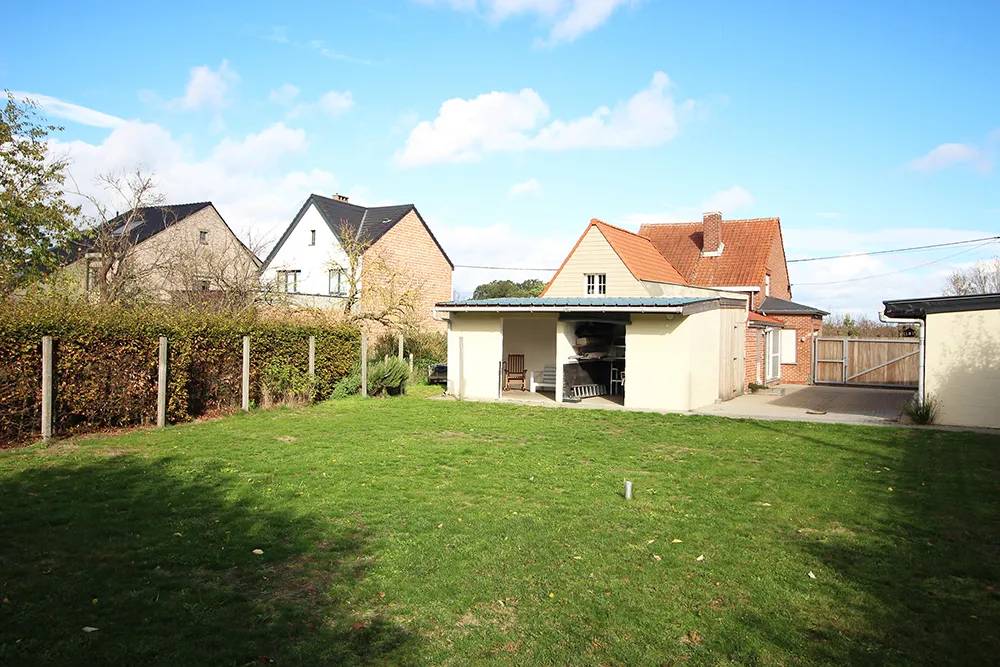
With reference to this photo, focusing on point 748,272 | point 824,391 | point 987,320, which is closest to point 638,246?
point 748,272

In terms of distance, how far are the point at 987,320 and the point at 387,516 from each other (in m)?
13.0

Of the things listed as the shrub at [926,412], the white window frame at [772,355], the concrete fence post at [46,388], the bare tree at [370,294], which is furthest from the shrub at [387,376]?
the white window frame at [772,355]

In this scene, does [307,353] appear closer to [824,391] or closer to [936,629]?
[936,629]

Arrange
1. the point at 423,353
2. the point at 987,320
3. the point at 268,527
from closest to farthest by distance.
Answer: the point at 268,527 → the point at 987,320 → the point at 423,353

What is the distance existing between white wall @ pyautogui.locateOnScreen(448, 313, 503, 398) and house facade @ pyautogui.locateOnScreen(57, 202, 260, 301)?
7022 mm

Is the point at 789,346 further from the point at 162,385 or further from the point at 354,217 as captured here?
the point at 162,385

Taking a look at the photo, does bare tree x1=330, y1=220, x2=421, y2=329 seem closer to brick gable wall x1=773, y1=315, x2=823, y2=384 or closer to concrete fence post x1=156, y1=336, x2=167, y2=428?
concrete fence post x1=156, y1=336, x2=167, y2=428

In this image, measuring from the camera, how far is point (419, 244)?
33.9 meters

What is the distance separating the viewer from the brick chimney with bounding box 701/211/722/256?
3034 centimetres

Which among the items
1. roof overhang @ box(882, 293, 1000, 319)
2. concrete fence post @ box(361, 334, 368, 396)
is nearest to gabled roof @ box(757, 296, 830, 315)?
roof overhang @ box(882, 293, 1000, 319)

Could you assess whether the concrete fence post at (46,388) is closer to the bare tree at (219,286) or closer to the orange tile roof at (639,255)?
the bare tree at (219,286)

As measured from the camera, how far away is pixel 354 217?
1304 inches

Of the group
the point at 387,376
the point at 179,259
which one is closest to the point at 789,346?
the point at 387,376

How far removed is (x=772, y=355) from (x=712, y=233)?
23.6 feet
